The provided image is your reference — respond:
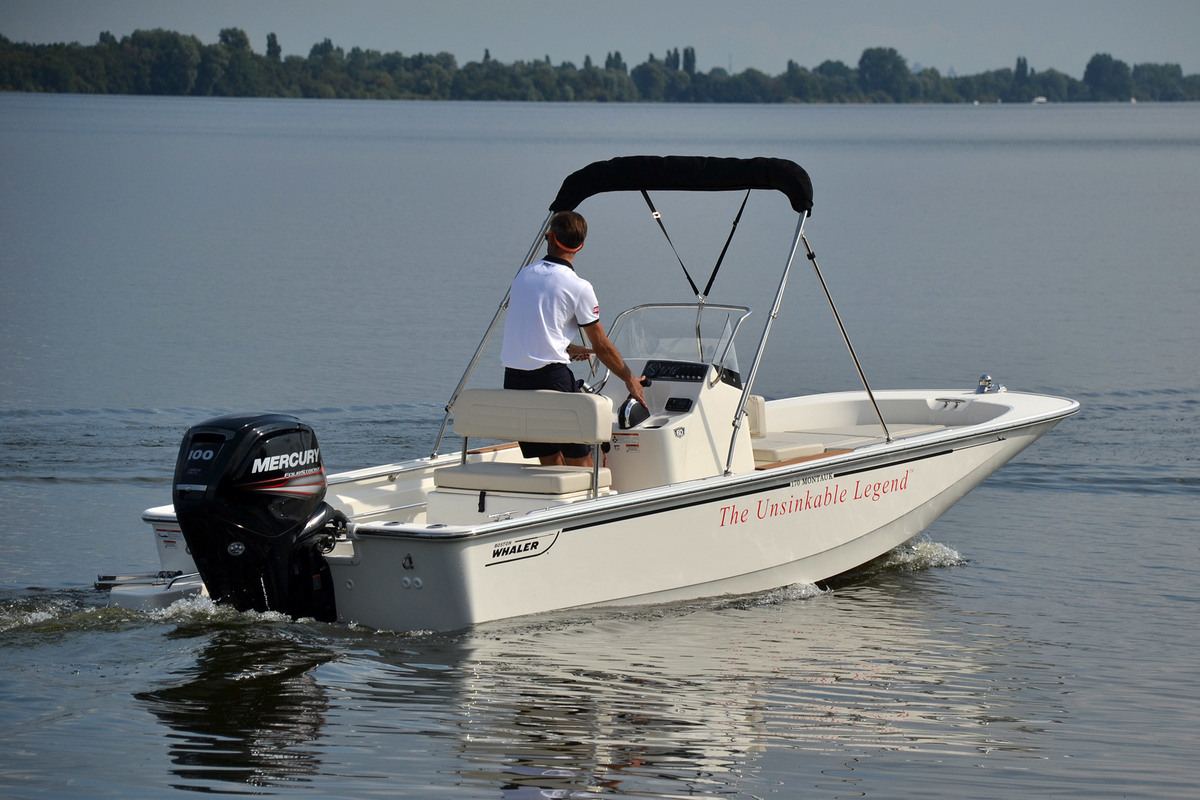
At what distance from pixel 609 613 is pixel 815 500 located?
1356 mm

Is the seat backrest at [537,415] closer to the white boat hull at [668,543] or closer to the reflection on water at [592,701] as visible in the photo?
the white boat hull at [668,543]

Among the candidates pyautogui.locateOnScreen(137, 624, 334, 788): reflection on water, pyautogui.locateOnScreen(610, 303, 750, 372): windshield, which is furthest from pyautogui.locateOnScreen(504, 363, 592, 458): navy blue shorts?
pyautogui.locateOnScreen(137, 624, 334, 788): reflection on water

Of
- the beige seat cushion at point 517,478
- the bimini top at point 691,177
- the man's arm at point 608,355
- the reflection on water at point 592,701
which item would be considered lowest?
the reflection on water at point 592,701

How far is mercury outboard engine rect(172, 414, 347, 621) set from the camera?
557cm

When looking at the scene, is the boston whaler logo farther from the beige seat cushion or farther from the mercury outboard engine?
the mercury outboard engine

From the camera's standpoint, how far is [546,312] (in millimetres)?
6355

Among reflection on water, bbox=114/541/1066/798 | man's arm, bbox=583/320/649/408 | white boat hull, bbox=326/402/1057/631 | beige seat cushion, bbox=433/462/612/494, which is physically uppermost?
man's arm, bbox=583/320/649/408

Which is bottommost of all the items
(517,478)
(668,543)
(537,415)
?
(668,543)

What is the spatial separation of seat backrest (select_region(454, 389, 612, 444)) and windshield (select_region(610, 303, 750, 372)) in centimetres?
117

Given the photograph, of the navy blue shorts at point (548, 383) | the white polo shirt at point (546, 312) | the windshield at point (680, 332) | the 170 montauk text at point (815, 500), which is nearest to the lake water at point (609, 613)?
the 170 montauk text at point (815, 500)

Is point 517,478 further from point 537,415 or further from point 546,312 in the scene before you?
point 546,312

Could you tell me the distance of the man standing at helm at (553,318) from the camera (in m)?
6.34

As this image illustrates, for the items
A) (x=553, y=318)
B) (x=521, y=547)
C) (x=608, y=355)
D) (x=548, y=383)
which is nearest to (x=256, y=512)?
(x=521, y=547)

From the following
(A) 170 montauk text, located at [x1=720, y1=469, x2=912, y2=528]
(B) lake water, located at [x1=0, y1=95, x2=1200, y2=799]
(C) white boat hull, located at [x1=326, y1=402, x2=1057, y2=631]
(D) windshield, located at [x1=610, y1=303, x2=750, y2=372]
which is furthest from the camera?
(D) windshield, located at [x1=610, y1=303, x2=750, y2=372]
